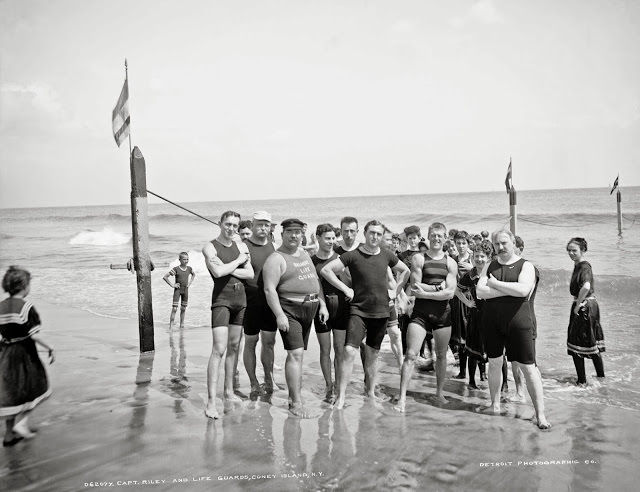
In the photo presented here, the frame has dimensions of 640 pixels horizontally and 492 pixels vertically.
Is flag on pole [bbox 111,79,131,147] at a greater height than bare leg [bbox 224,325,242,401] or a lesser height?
greater

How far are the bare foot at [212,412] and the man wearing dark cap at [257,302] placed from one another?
0.82 m

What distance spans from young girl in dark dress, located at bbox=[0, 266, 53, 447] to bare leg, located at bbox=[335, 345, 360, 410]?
9.04ft

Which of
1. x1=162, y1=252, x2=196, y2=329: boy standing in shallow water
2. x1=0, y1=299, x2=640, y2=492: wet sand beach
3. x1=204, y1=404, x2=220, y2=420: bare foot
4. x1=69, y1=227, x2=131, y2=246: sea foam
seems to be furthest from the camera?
x1=69, y1=227, x2=131, y2=246: sea foam

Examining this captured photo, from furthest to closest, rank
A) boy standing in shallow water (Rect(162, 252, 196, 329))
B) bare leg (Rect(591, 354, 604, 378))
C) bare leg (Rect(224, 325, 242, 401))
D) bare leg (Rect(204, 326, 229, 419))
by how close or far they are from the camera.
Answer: boy standing in shallow water (Rect(162, 252, 196, 329))
bare leg (Rect(591, 354, 604, 378))
bare leg (Rect(224, 325, 242, 401))
bare leg (Rect(204, 326, 229, 419))

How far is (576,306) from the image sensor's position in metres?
6.39

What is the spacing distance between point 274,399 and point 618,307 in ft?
32.8

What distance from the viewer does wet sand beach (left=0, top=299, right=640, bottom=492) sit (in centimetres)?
377

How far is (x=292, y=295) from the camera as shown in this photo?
17.2ft

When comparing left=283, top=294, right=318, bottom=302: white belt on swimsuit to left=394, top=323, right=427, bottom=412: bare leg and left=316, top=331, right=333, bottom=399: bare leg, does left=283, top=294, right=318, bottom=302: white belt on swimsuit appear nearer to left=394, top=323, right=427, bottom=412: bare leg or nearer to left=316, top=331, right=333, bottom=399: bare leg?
left=316, top=331, right=333, bottom=399: bare leg

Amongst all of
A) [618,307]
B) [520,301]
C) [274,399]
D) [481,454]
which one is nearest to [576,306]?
[520,301]

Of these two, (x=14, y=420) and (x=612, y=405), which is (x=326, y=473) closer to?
(x=14, y=420)

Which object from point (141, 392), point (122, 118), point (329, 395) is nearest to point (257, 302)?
point (329, 395)

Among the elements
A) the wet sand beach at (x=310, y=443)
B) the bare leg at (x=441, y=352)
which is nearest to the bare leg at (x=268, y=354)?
the wet sand beach at (x=310, y=443)

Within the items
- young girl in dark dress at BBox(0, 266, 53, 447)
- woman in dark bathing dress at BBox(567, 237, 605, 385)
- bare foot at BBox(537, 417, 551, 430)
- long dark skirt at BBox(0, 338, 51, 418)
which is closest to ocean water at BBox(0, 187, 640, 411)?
woman in dark bathing dress at BBox(567, 237, 605, 385)
